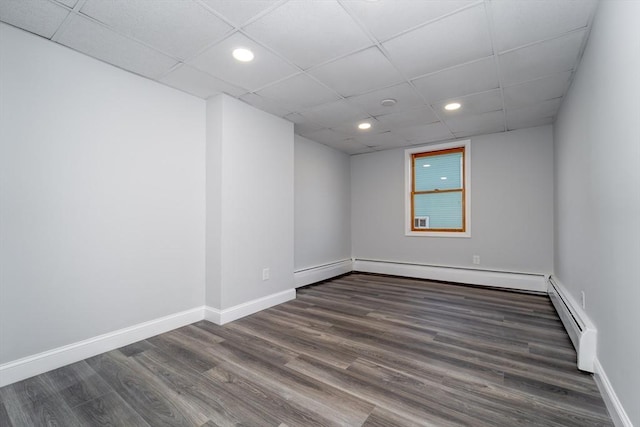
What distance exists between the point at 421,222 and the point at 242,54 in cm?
411

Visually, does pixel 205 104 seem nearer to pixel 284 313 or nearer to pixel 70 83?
pixel 70 83

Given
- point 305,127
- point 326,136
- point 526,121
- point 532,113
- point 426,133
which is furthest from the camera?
point 326,136

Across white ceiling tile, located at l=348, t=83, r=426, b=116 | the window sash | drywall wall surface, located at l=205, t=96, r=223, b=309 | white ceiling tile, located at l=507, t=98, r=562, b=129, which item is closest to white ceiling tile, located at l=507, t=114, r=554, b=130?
white ceiling tile, located at l=507, t=98, r=562, b=129

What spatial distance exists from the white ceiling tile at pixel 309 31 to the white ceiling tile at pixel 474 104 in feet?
5.28

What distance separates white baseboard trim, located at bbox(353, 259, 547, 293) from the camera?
4.13 meters

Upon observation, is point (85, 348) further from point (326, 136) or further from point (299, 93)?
point (326, 136)

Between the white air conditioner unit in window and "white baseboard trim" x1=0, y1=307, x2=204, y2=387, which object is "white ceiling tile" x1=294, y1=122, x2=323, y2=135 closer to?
the white air conditioner unit in window

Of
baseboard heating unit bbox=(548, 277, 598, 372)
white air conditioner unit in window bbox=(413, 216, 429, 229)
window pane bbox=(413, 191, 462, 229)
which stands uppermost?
window pane bbox=(413, 191, 462, 229)

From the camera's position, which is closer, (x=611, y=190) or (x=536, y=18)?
(x=611, y=190)

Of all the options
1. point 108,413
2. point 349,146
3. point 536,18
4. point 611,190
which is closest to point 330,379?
point 108,413

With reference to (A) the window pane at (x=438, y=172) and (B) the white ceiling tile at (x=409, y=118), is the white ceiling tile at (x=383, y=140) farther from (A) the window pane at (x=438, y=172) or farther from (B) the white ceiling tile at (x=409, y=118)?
(A) the window pane at (x=438, y=172)

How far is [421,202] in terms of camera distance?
17.1 feet

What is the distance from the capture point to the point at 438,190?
5.04 meters

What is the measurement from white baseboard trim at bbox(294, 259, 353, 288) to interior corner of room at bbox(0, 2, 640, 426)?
62cm
